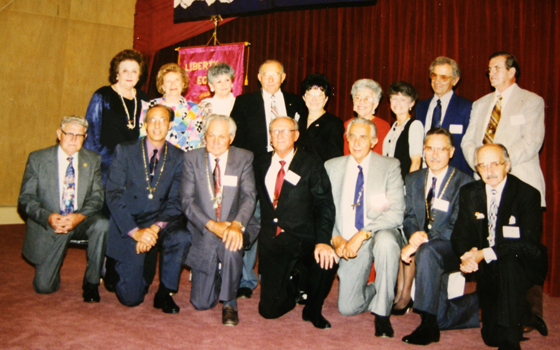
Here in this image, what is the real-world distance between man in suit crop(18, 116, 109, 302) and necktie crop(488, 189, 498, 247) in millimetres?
2720

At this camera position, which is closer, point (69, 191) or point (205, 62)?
point (69, 191)

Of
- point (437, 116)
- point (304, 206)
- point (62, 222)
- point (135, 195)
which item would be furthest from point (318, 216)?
point (62, 222)

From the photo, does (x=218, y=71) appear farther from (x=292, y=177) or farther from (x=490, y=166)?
(x=490, y=166)

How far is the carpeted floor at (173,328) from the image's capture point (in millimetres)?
2518

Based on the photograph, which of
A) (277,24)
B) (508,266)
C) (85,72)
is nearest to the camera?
(508,266)

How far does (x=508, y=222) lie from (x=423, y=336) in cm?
89

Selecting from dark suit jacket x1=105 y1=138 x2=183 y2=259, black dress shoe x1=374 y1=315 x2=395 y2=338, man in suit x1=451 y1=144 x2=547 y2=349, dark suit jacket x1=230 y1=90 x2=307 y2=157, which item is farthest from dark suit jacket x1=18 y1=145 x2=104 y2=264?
man in suit x1=451 y1=144 x2=547 y2=349

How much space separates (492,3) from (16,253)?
5.33 metres

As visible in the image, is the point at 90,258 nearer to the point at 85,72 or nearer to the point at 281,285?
the point at 281,285

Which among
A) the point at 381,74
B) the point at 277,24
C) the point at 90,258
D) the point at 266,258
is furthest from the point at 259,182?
the point at 277,24

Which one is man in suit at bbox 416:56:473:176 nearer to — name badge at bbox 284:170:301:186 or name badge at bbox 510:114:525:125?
name badge at bbox 510:114:525:125

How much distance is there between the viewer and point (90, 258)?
3.29 metres

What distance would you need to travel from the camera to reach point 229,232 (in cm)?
297

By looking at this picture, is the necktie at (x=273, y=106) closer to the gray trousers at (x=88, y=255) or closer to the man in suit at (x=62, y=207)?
the man in suit at (x=62, y=207)
